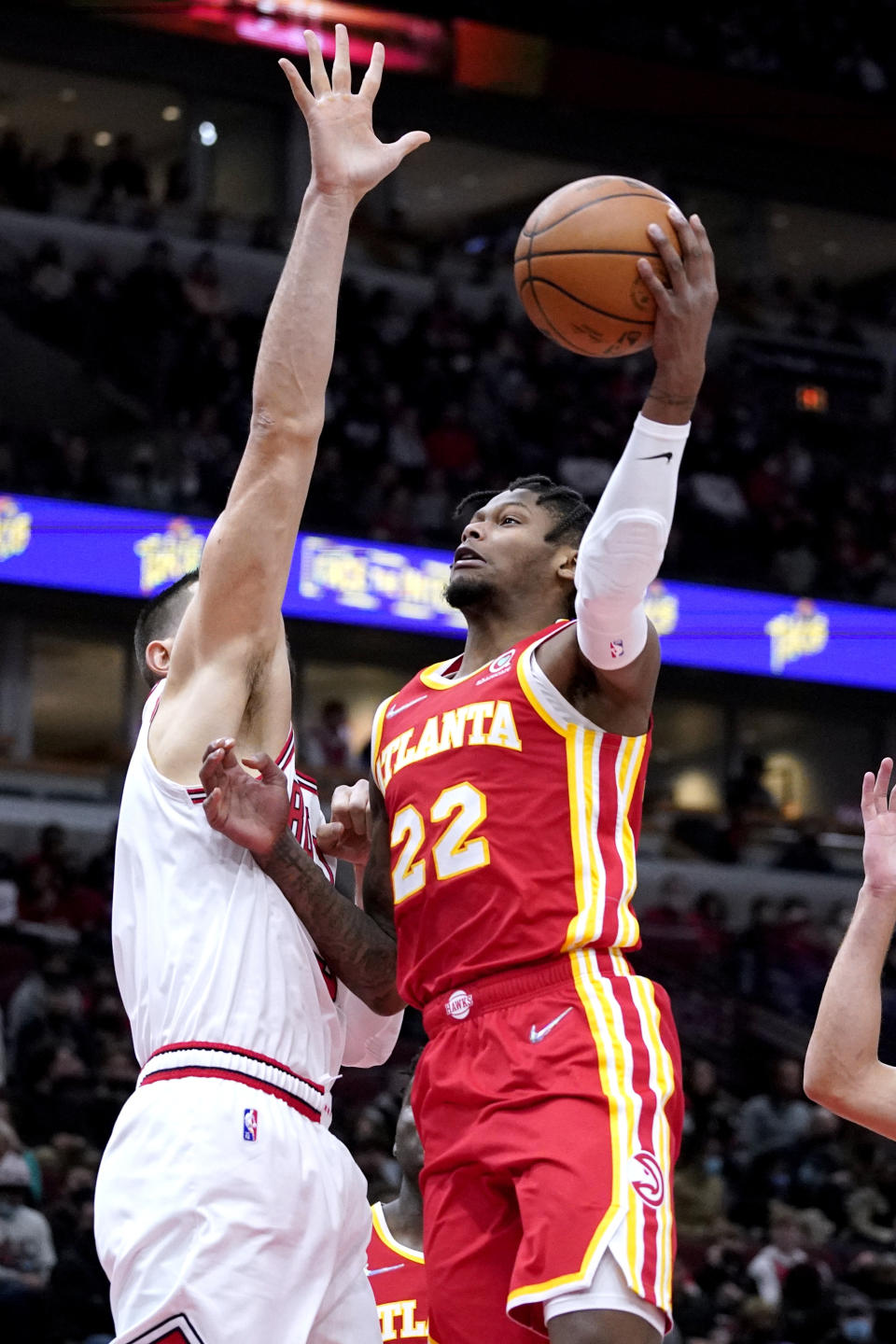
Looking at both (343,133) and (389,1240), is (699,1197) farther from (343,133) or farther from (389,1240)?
(343,133)

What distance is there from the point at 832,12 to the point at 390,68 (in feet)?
22.5

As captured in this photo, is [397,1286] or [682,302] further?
[397,1286]

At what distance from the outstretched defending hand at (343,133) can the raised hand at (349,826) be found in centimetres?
142

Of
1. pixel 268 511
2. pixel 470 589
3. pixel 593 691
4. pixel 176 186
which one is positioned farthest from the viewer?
pixel 176 186

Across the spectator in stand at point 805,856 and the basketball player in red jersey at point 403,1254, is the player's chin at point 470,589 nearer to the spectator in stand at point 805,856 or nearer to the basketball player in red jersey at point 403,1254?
the basketball player in red jersey at point 403,1254

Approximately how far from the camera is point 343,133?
13.4 feet

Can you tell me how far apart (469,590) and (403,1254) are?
5.90 ft

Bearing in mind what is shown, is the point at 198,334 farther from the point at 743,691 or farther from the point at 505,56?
the point at 743,691

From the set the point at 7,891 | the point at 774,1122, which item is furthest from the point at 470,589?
the point at 774,1122

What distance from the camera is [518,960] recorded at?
3.99 meters

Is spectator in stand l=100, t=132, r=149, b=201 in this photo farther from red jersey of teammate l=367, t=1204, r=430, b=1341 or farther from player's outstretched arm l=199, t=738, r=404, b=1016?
player's outstretched arm l=199, t=738, r=404, b=1016

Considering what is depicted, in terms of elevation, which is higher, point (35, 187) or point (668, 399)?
point (35, 187)

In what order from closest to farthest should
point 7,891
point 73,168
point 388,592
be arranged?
point 7,891 → point 388,592 → point 73,168

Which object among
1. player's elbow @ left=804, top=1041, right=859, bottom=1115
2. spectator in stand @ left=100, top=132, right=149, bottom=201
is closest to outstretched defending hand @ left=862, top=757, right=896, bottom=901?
player's elbow @ left=804, top=1041, right=859, bottom=1115
